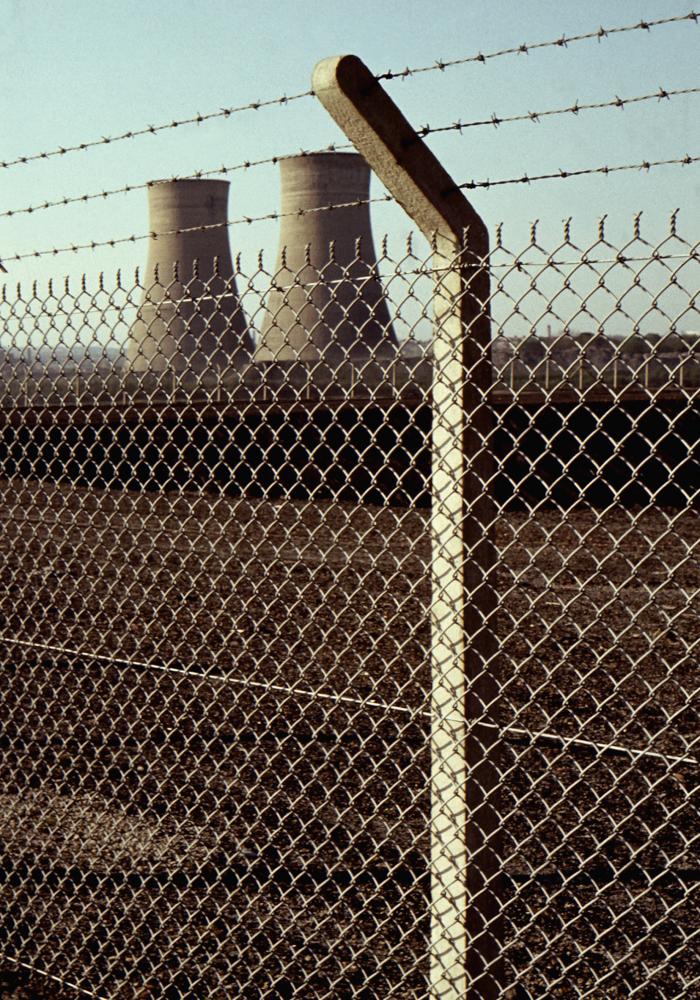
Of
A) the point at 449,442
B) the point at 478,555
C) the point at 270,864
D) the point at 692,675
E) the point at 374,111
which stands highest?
the point at 374,111

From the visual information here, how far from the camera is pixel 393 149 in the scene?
202cm

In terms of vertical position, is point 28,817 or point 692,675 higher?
point 28,817

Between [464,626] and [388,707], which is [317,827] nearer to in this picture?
[388,707]

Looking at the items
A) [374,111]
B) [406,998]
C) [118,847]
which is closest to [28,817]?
[118,847]

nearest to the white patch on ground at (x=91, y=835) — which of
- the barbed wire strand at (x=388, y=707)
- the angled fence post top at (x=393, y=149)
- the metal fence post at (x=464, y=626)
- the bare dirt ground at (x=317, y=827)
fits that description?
the bare dirt ground at (x=317, y=827)

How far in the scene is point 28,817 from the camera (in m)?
3.66

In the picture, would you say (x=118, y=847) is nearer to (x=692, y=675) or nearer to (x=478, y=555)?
(x=478, y=555)

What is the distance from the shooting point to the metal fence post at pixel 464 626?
2109 mm

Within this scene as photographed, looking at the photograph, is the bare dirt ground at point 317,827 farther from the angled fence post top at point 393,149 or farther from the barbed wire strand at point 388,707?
the angled fence post top at point 393,149

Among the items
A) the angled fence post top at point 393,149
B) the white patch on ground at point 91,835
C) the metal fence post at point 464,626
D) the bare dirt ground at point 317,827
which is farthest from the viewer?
the white patch on ground at point 91,835

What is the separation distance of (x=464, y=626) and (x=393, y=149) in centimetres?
91

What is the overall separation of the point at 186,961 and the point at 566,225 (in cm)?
210

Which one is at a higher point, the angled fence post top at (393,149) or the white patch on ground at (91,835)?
the angled fence post top at (393,149)

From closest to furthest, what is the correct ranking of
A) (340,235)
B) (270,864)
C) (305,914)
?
(305,914)
(270,864)
(340,235)
